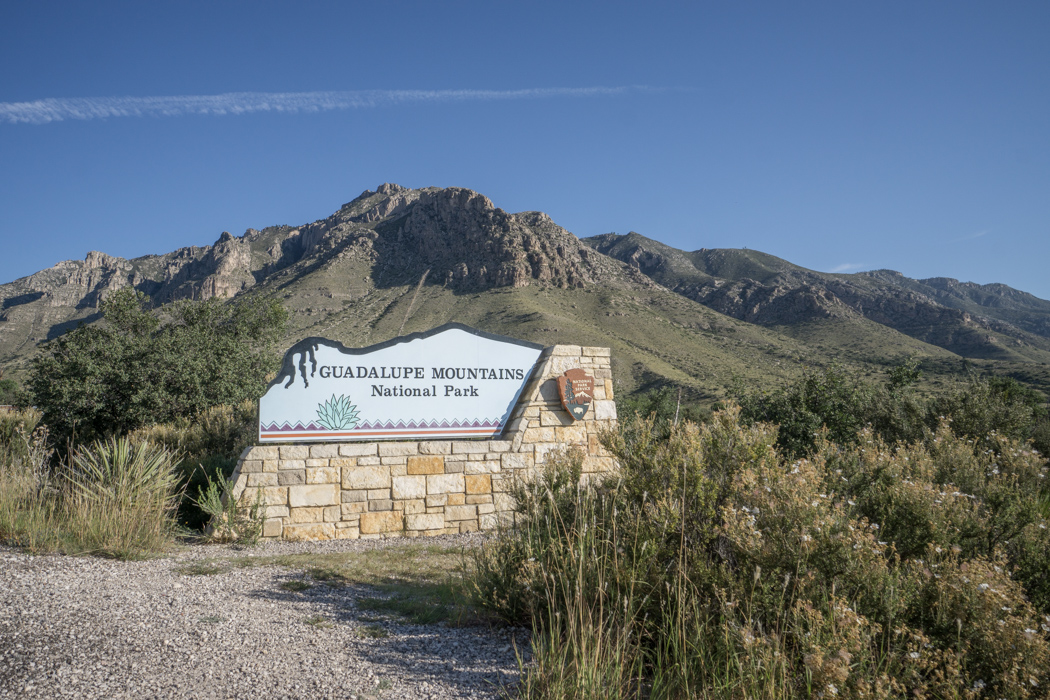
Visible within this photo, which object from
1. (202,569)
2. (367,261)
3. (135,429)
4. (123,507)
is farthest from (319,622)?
(367,261)

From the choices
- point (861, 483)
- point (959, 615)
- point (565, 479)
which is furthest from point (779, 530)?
point (861, 483)

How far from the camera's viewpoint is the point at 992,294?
123 metres

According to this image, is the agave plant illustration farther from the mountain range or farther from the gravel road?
the mountain range

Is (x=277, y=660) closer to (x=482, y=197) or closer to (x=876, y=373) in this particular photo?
(x=876, y=373)

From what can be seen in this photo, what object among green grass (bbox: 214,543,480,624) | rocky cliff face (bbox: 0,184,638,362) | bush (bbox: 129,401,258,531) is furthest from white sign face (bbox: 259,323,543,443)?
rocky cliff face (bbox: 0,184,638,362)

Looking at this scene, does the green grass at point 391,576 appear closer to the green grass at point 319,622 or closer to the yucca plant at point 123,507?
the green grass at point 319,622

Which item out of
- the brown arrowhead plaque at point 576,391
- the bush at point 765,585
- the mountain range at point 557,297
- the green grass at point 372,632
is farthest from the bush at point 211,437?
the mountain range at point 557,297

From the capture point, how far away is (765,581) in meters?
3.05

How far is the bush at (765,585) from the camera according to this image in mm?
2520

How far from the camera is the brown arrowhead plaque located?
29.7ft

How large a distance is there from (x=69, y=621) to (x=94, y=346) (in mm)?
13699

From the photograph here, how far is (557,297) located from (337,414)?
186ft

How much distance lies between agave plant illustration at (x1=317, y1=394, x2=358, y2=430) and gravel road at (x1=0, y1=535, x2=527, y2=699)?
3.32m

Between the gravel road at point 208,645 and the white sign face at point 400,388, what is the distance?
3278 mm
